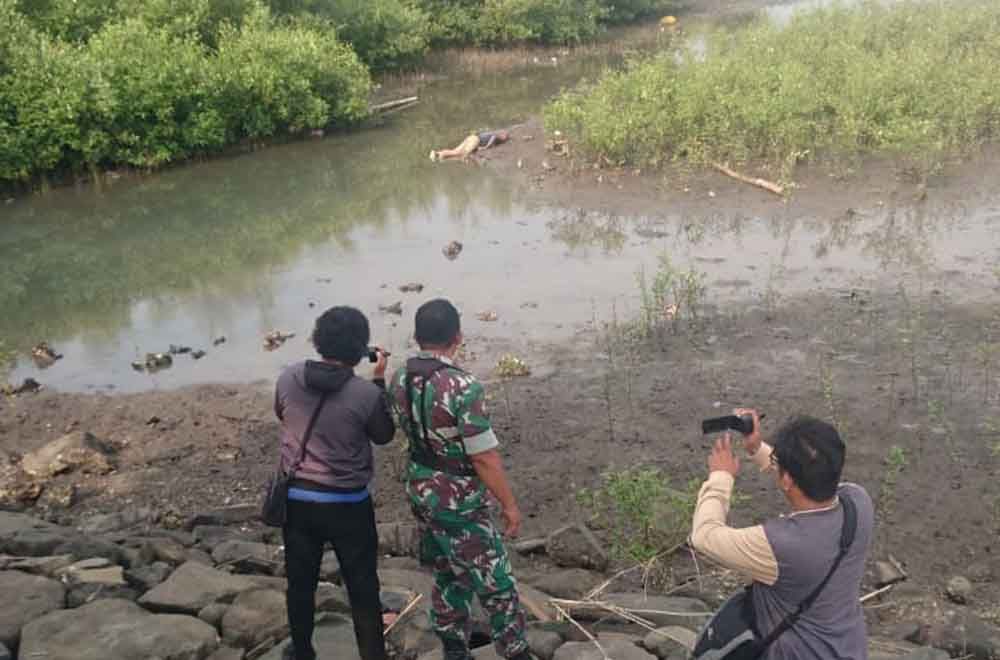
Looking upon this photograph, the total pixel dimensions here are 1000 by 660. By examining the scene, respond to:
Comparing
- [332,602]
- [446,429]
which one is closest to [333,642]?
[332,602]

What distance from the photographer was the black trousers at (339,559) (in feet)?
15.0

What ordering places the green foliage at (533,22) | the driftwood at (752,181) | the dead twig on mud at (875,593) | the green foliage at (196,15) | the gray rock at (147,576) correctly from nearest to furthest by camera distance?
the gray rock at (147,576), the dead twig on mud at (875,593), the driftwood at (752,181), the green foliage at (196,15), the green foliage at (533,22)

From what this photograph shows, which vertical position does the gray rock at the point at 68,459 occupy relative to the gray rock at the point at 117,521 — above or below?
above

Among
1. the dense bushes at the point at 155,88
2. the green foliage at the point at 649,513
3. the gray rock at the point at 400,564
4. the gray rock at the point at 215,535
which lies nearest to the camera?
the green foliage at the point at 649,513

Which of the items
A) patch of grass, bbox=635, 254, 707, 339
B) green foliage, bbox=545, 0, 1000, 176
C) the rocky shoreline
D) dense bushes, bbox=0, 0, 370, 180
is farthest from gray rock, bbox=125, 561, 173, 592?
dense bushes, bbox=0, 0, 370, 180

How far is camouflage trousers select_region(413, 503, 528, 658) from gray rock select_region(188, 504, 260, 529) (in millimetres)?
3069

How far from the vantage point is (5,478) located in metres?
8.37

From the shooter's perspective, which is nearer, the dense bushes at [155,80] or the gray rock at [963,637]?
the gray rock at [963,637]

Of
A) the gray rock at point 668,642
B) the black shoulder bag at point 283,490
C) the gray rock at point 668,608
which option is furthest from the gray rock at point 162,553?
the gray rock at point 668,642

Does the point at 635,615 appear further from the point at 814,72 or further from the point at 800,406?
the point at 814,72

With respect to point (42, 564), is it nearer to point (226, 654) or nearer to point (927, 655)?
point (226, 654)

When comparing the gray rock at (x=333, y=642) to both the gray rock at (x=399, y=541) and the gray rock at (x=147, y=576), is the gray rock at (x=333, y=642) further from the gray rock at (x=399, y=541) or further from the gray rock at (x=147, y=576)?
the gray rock at (x=399, y=541)

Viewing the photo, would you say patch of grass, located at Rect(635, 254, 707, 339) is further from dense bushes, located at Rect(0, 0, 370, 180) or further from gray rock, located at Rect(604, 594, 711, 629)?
dense bushes, located at Rect(0, 0, 370, 180)

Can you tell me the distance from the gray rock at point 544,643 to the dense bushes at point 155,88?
1553 centimetres
